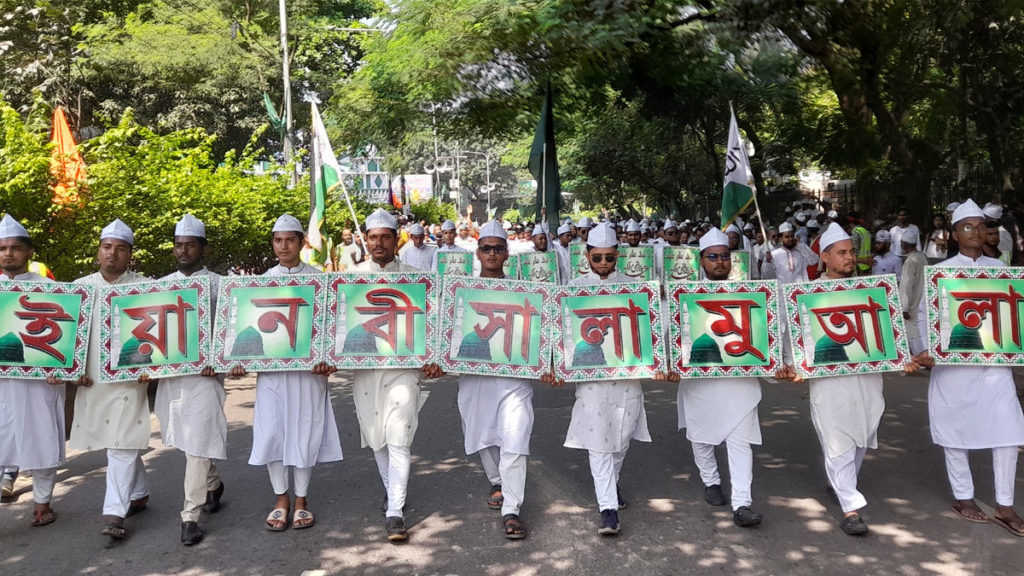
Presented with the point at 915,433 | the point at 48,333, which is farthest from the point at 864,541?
the point at 48,333

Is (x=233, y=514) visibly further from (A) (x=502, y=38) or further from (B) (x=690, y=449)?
(A) (x=502, y=38)

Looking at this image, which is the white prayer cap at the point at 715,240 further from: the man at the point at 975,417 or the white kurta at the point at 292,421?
the white kurta at the point at 292,421

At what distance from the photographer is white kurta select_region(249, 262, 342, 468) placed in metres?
5.65

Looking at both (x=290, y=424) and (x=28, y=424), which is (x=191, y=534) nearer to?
(x=290, y=424)

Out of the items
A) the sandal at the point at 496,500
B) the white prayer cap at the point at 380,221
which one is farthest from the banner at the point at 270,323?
the sandal at the point at 496,500

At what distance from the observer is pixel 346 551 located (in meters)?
A: 5.27

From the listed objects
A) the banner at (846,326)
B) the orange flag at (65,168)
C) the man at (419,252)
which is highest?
the orange flag at (65,168)

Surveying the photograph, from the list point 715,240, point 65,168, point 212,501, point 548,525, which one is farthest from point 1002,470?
point 65,168

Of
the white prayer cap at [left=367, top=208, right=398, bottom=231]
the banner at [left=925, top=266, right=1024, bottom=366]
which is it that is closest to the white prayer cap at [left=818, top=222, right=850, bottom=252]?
the banner at [left=925, top=266, right=1024, bottom=366]

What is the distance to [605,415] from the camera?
5582 mm

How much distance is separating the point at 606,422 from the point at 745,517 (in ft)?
Answer: 3.32

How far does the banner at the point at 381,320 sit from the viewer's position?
5664mm

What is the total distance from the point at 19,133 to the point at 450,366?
6232mm

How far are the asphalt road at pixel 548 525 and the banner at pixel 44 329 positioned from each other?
41.7 inches
